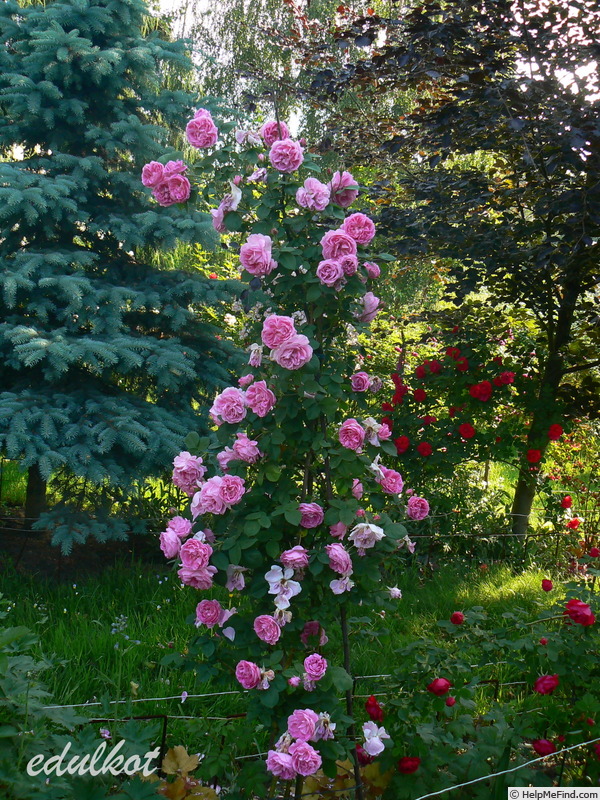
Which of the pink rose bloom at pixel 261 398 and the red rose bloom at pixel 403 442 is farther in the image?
the red rose bloom at pixel 403 442

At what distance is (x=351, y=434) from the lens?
1873 millimetres

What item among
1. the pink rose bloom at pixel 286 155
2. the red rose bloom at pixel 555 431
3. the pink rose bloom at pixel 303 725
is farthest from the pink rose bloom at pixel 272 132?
the red rose bloom at pixel 555 431

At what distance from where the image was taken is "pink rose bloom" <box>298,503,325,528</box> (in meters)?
1.88

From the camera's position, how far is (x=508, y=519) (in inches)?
189

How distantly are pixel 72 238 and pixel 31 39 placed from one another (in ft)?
3.41

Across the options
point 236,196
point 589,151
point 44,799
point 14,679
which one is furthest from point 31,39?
point 44,799

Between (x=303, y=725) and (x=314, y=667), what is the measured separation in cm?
13

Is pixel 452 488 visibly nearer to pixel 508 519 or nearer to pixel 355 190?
pixel 508 519

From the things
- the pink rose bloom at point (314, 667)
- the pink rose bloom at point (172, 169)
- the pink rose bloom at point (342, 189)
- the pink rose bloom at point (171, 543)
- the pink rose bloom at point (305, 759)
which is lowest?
the pink rose bloom at point (305, 759)

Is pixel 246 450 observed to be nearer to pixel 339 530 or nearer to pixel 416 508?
pixel 339 530

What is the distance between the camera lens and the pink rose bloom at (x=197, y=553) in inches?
69.6

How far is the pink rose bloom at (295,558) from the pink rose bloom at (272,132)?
1136mm

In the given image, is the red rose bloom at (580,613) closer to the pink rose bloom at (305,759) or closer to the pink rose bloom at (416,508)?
the pink rose bloom at (416,508)

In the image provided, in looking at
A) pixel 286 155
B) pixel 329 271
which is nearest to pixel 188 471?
pixel 329 271
